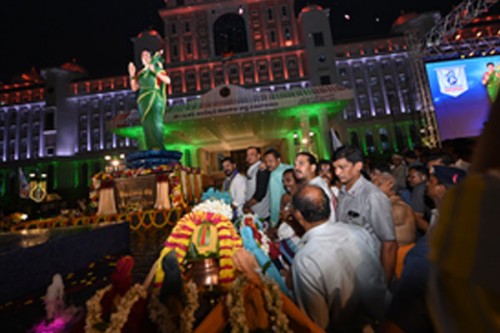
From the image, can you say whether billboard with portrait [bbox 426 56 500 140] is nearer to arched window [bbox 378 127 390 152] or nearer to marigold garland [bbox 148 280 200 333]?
marigold garland [bbox 148 280 200 333]

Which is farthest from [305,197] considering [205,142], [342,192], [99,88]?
[99,88]

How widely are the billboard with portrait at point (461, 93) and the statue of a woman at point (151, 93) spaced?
49.6 feet

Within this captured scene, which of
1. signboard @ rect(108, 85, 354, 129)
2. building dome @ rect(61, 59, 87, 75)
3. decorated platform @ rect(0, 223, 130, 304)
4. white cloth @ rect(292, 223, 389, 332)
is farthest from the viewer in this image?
building dome @ rect(61, 59, 87, 75)

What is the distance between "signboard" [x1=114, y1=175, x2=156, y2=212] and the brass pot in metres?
8.54

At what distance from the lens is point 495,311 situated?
38 centimetres

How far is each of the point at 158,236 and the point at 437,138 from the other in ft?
55.4

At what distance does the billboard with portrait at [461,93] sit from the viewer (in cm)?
1562

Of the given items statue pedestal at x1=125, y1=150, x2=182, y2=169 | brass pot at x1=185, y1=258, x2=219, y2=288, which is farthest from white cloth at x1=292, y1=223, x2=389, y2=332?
statue pedestal at x1=125, y1=150, x2=182, y2=169

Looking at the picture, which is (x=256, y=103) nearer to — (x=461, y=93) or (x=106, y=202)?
(x=106, y=202)

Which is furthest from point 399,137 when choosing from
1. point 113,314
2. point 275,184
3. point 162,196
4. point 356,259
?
point 113,314

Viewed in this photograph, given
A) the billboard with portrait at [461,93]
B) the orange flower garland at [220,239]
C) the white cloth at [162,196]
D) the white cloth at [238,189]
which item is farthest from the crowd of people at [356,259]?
the billboard with portrait at [461,93]

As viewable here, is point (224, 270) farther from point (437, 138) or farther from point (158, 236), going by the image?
point (437, 138)

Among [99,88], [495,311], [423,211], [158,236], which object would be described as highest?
[99,88]

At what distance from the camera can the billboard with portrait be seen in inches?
615
